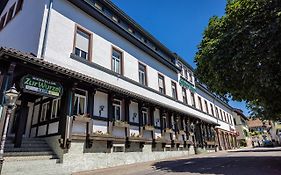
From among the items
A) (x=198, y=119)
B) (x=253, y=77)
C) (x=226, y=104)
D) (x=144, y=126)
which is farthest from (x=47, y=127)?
(x=226, y=104)


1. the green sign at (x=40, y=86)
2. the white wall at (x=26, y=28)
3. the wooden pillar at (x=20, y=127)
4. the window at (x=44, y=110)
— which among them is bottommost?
the wooden pillar at (x=20, y=127)

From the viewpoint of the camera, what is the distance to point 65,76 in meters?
9.54

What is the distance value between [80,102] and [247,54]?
28.1ft

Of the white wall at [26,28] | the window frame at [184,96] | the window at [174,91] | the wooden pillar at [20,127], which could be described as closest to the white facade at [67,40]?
the white wall at [26,28]

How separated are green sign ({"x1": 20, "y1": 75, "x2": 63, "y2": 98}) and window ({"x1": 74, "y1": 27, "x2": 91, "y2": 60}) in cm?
371

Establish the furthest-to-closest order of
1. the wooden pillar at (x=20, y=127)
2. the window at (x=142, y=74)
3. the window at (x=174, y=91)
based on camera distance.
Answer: the window at (x=174, y=91)
the window at (x=142, y=74)
the wooden pillar at (x=20, y=127)

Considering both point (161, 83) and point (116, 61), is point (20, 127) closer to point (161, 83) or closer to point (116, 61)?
point (116, 61)

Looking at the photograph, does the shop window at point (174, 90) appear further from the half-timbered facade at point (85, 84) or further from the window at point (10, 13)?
the window at point (10, 13)

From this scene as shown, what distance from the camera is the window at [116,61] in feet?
48.7

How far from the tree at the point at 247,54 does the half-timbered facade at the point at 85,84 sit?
17.5 feet

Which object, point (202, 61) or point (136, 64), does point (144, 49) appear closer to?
point (136, 64)

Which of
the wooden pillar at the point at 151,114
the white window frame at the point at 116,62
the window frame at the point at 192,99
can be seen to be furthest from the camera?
the window frame at the point at 192,99

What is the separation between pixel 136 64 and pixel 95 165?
29.8 ft

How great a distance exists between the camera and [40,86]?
27.9ft
